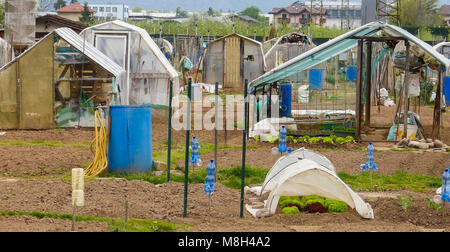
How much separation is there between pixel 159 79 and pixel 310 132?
473 cm

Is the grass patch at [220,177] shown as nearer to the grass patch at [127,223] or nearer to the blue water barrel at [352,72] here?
the grass patch at [127,223]

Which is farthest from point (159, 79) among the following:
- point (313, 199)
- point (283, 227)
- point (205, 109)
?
point (283, 227)

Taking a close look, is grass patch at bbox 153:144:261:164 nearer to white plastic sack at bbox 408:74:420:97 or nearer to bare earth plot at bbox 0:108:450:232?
bare earth plot at bbox 0:108:450:232

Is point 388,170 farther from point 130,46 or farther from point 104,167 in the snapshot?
point 130,46

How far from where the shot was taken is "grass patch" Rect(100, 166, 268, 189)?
1184 centimetres

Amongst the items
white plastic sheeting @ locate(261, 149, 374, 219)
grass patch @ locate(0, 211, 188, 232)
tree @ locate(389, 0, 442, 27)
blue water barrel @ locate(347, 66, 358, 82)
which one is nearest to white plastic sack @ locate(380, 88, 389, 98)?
blue water barrel @ locate(347, 66, 358, 82)

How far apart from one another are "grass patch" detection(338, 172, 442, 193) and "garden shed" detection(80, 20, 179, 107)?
809cm

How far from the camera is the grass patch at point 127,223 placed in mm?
7906

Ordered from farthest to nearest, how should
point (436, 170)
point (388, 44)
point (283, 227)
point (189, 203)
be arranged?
point (388, 44)
point (436, 170)
point (189, 203)
point (283, 227)

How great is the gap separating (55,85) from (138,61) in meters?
3.00

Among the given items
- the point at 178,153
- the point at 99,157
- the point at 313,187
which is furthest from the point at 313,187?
the point at 178,153

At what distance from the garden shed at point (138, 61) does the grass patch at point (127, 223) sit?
36.8ft

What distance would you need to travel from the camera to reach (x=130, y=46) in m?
20.2

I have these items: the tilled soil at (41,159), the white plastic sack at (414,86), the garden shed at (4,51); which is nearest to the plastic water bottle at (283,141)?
the tilled soil at (41,159)
